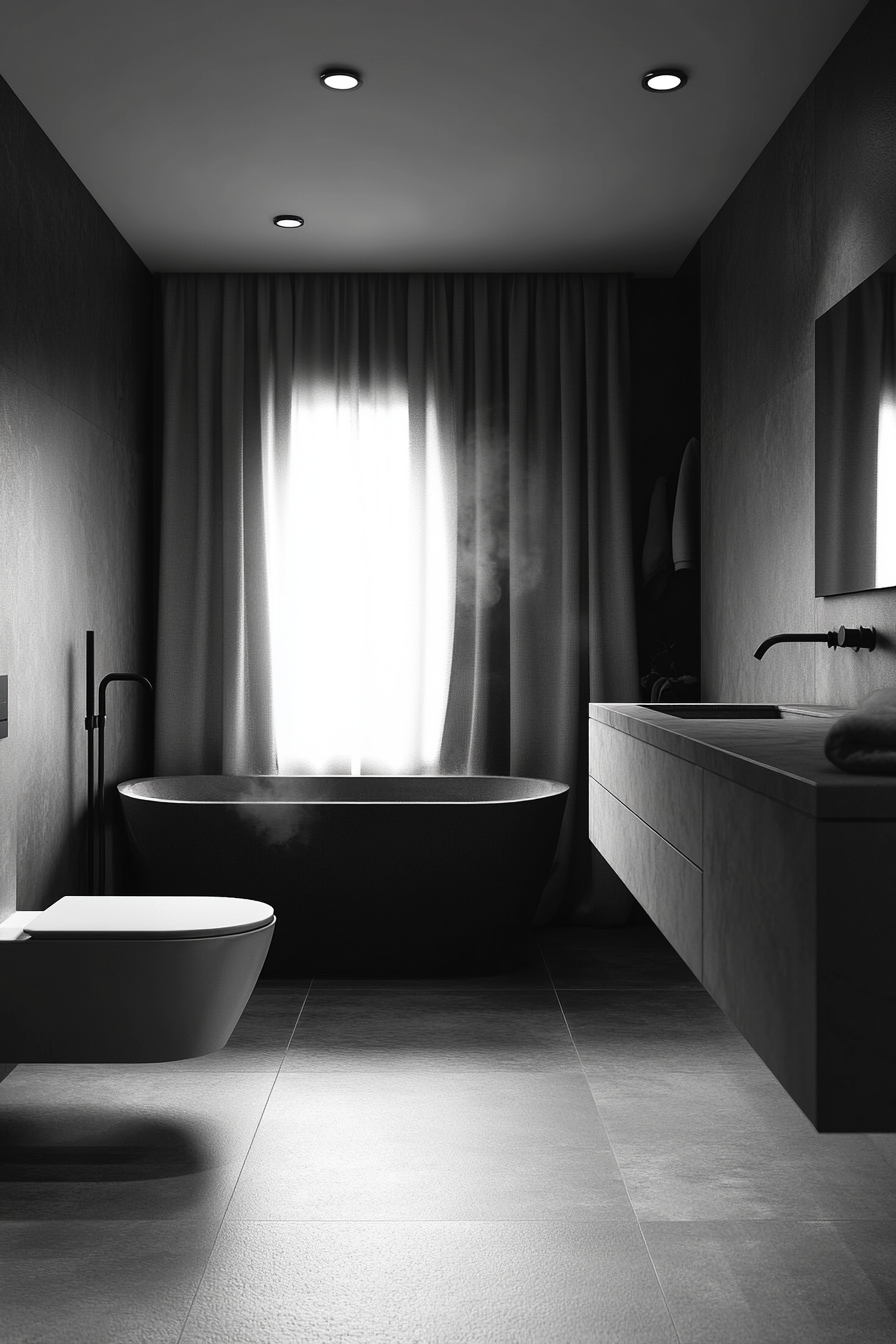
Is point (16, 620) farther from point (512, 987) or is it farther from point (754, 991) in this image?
point (754, 991)

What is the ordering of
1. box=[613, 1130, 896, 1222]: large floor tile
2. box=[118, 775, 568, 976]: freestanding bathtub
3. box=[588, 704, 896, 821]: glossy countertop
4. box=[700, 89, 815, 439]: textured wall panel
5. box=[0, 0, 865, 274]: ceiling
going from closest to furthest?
box=[588, 704, 896, 821]: glossy countertop → box=[613, 1130, 896, 1222]: large floor tile → box=[0, 0, 865, 274]: ceiling → box=[700, 89, 815, 439]: textured wall panel → box=[118, 775, 568, 976]: freestanding bathtub

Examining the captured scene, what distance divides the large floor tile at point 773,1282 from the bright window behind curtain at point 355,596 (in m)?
2.68

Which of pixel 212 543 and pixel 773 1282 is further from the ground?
pixel 212 543

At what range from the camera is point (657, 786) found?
2113 mm

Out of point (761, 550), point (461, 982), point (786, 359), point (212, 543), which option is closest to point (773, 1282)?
point (461, 982)

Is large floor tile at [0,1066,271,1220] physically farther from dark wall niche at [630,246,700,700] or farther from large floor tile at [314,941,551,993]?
dark wall niche at [630,246,700,700]

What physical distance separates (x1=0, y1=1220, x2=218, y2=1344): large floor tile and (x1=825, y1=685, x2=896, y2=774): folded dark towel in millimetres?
1348

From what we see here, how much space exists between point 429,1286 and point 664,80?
115 inches

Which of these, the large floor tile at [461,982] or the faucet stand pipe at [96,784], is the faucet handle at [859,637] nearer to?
the large floor tile at [461,982]

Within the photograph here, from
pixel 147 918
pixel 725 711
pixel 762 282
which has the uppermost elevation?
pixel 762 282

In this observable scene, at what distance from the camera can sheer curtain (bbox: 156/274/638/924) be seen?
15.0ft

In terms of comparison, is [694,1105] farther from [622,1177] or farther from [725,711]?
[725,711]

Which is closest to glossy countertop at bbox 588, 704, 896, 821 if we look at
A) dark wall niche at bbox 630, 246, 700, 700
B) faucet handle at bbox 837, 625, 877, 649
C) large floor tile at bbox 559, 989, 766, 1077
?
faucet handle at bbox 837, 625, 877, 649

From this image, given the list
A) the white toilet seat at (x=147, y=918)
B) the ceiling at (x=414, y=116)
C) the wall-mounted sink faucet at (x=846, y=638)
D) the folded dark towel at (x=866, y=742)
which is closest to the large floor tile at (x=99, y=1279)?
the white toilet seat at (x=147, y=918)
